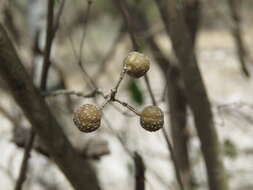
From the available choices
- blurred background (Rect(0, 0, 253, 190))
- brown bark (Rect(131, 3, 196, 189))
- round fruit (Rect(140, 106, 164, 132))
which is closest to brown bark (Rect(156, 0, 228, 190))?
blurred background (Rect(0, 0, 253, 190))

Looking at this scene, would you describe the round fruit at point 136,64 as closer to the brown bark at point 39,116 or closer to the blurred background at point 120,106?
the brown bark at point 39,116

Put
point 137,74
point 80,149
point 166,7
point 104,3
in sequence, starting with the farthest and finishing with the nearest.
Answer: point 104,3 < point 80,149 < point 166,7 < point 137,74

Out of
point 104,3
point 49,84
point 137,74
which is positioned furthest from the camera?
point 104,3

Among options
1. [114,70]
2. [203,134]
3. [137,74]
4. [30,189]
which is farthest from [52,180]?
[114,70]

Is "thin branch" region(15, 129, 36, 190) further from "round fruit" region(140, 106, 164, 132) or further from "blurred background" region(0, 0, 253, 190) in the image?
"round fruit" region(140, 106, 164, 132)

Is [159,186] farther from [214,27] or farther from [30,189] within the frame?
[214,27]

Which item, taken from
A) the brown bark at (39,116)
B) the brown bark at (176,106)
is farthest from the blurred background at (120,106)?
the brown bark at (39,116)

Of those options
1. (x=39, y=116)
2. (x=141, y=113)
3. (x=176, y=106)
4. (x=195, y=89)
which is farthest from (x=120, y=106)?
(x=141, y=113)
